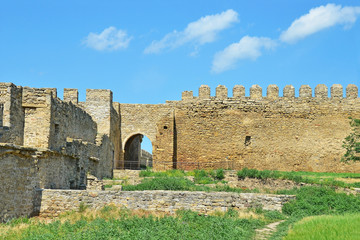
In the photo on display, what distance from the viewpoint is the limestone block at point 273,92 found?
1105 inches

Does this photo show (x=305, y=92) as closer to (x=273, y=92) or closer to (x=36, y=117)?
(x=273, y=92)

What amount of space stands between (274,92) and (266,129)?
2.55m

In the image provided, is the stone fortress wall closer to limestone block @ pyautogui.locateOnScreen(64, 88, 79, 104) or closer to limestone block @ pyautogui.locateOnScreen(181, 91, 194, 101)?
limestone block @ pyautogui.locateOnScreen(181, 91, 194, 101)

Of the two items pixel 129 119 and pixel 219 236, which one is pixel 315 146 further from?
pixel 219 236

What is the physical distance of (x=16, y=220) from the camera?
11.5 m

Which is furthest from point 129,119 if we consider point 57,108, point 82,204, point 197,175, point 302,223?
point 302,223

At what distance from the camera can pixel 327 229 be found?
406 inches

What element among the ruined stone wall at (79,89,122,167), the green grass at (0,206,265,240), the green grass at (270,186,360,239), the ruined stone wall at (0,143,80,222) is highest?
the ruined stone wall at (79,89,122,167)

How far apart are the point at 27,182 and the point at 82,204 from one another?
1783mm

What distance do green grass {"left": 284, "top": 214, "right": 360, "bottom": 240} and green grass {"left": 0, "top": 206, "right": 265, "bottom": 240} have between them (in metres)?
1.18

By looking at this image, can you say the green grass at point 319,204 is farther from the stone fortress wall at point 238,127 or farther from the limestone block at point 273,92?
the limestone block at point 273,92

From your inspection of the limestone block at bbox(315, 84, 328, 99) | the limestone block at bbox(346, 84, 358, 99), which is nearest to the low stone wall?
the limestone block at bbox(315, 84, 328, 99)

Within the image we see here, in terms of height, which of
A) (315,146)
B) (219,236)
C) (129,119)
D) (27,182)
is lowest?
(219,236)

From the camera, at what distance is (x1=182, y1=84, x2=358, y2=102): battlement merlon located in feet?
90.8
